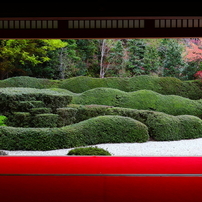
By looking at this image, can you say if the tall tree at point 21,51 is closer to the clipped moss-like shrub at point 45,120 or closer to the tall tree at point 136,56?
the tall tree at point 136,56

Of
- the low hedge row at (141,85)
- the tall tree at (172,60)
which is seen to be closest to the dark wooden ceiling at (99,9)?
the low hedge row at (141,85)

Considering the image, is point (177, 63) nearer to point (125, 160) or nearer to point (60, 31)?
A: point (125, 160)

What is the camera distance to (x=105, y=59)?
45.6ft

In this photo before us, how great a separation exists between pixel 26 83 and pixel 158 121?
4957 mm

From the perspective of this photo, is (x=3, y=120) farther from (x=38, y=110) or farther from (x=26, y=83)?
(x=26, y=83)

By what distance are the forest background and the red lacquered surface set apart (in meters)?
6.66

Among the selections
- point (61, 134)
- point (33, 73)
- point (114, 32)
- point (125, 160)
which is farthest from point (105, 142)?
point (33, 73)

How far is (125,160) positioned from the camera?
5.59 metres

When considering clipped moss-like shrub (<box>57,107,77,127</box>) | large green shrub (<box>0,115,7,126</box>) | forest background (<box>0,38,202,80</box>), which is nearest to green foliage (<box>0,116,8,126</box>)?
large green shrub (<box>0,115,7,126</box>)

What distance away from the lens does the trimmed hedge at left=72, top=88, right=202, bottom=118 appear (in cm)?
972

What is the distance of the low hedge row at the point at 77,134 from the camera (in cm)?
773

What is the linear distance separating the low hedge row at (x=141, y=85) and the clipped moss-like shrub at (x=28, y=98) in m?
1.78

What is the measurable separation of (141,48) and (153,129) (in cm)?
570

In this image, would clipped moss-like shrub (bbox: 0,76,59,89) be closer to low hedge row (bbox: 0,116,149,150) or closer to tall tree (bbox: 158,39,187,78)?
low hedge row (bbox: 0,116,149,150)
